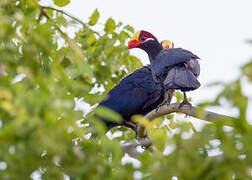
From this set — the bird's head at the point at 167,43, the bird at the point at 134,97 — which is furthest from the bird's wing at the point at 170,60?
the bird's head at the point at 167,43

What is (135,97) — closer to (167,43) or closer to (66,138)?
(167,43)

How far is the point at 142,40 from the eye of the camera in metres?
6.08

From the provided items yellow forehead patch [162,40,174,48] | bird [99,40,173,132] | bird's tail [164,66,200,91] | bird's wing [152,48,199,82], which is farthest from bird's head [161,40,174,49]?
bird's tail [164,66,200,91]

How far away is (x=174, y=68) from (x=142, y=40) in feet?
5.41

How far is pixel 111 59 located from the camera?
11.2ft

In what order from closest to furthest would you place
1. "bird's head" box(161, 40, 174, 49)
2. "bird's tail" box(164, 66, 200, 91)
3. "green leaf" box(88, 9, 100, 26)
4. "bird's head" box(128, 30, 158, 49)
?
"green leaf" box(88, 9, 100, 26) < "bird's tail" box(164, 66, 200, 91) < "bird's head" box(128, 30, 158, 49) < "bird's head" box(161, 40, 174, 49)

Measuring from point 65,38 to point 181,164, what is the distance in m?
1.64

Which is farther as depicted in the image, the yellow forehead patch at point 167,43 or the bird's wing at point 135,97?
the yellow forehead patch at point 167,43

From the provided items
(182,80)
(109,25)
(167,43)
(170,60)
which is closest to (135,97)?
(170,60)

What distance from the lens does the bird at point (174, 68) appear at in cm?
408

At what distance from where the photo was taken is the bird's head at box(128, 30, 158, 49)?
19.7ft

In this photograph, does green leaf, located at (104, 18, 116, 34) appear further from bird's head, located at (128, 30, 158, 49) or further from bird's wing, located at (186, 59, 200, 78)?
bird's head, located at (128, 30, 158, 49)

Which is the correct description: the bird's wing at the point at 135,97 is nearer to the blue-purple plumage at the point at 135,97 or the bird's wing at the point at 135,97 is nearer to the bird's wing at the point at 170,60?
the blue-purple plumage at the point at 135,97

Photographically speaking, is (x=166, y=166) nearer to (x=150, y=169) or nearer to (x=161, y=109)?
(x=150, y=169)
